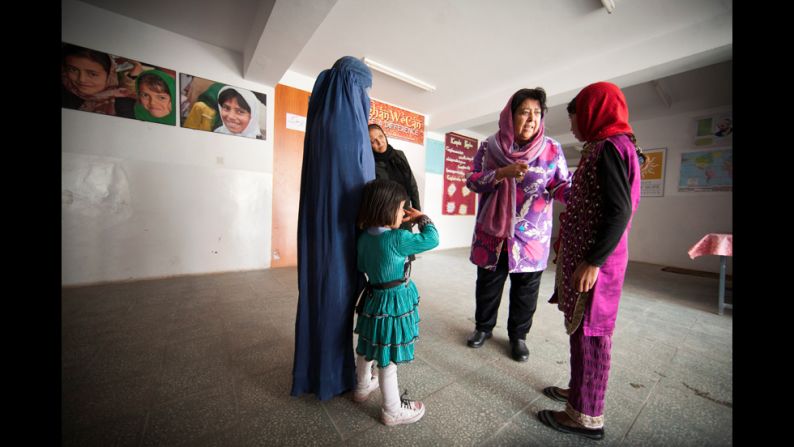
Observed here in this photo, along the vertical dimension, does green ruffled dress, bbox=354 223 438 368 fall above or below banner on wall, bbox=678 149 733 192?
below

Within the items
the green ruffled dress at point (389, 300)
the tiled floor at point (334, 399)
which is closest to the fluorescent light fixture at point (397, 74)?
the tiled floor at point (334, 399)

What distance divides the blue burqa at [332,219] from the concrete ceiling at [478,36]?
165cm

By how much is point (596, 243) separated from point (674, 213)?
5811mm

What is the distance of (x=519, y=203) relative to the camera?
1.58 metres

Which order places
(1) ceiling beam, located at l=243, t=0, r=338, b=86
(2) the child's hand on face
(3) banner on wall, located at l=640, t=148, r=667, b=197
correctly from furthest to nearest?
(3) banner on wall, located at l=640, t=148, r=667, b=197 < (1) ceiling beam, located at l=243, t=0, r=338, b=86 < (2) the child's hand on face

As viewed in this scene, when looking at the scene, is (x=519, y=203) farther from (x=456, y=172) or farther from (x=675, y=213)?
(x=675, y=213)

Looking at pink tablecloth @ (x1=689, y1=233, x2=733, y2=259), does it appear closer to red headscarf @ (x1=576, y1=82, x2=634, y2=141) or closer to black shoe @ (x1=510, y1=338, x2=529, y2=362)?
black shoe @ (x1=510, y1=338, x2=529, y2=362)

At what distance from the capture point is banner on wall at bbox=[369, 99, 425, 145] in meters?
4.65

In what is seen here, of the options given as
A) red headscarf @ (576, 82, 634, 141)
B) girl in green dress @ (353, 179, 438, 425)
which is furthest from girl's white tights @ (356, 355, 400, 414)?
red headscarf @ (576, 82, 634, 141)

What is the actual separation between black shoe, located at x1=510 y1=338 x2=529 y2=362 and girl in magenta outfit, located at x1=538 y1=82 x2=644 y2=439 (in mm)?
462

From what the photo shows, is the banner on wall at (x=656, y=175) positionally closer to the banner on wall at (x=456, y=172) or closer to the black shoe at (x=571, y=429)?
the banner on wall at (x=456, y=172)

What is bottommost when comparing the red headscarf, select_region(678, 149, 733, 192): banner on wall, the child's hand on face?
the child's hand on face
